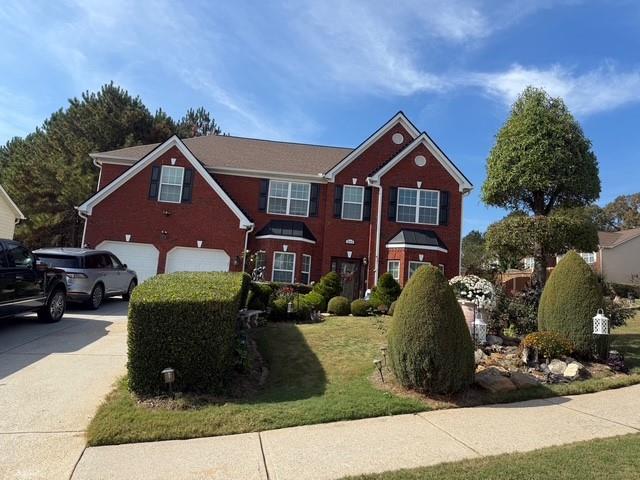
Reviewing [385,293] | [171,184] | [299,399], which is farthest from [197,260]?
[299,399]

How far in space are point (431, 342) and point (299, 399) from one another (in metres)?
2.00

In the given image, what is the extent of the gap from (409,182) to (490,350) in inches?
546

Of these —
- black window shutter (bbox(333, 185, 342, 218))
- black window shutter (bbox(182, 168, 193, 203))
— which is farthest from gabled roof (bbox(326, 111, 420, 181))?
black window shutter (bbox(182, 168, 193, 203))

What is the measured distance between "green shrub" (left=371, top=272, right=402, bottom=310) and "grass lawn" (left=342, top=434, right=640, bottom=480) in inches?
405

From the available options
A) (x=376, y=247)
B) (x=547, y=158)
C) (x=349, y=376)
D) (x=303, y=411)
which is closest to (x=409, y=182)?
(x=376, y=247)

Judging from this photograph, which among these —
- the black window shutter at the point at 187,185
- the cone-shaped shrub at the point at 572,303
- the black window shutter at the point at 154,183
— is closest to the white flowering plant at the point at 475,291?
the cone-shaped shrub at the point at 572,303

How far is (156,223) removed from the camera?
67.3ft

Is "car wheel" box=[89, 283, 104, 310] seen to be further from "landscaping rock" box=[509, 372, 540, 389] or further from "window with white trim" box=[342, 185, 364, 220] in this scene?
"window with white trim" box=[342, 185, 364, 220]

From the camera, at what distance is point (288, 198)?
22.3m

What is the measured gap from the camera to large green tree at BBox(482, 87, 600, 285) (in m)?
11.6

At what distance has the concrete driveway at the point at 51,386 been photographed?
4.22 meters

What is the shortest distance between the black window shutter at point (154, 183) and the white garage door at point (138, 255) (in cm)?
230

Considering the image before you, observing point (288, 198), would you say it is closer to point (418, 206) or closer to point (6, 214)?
point (418, 206)

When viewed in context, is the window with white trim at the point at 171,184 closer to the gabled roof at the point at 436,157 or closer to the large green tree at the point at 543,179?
the gabled roof at the point at 436,157
